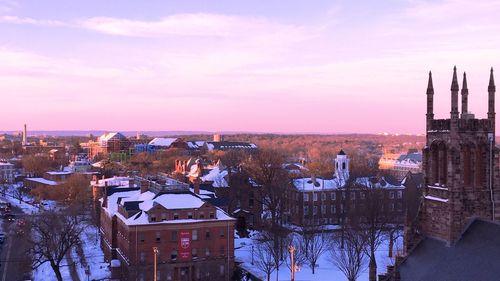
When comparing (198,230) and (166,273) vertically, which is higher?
(198,230)

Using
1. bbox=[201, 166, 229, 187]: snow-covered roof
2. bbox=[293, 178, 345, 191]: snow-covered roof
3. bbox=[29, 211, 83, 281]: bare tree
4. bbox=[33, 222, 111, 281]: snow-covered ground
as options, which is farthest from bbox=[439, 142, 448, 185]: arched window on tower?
bbox=[201, 166, 229, 187]: snow-covered roof

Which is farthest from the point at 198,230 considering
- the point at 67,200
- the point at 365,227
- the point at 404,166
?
the point at 404,166

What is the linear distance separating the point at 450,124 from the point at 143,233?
32.1 metres

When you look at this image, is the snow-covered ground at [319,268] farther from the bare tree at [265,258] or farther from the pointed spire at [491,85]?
the pointed spire at [491,85]

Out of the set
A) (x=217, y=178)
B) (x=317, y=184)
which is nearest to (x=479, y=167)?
(x=317, y=184)

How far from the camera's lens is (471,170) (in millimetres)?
28750

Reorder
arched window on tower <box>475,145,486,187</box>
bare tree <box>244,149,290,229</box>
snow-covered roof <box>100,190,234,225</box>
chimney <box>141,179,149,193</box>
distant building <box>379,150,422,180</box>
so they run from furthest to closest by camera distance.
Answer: distant building <box>379,150,422,180</box>
bare tree <box>244,149,290,229</box>
chimney <box>141,179,149,193</box>
snow-covered roof <box>100,190,234,225</box>
arched window on tower <box>475,145,486,187</box>

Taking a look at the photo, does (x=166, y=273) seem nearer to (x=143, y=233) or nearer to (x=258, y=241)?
(x=143, y=233)

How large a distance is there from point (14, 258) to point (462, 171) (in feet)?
167

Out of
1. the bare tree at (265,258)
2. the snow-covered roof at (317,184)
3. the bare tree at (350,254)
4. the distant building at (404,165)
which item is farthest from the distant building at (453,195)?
the distant building at (404,165)

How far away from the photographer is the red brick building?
170ft

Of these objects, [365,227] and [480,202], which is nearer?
[480,202]

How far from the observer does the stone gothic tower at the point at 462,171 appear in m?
28.2

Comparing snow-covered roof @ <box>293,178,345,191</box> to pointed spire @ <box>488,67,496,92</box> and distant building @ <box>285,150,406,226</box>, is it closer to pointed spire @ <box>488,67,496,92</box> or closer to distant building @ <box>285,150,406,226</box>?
distant building @ <box>285,150,406,226</box>
